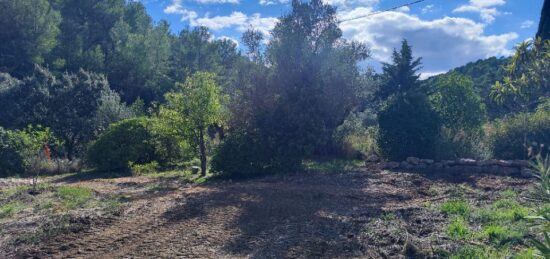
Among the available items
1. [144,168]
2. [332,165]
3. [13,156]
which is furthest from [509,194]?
[13,156]

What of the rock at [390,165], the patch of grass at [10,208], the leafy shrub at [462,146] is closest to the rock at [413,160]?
the rock at [390,165]

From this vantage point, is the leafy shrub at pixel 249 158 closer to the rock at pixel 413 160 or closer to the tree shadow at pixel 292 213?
the tree shadow at pixel 292 213

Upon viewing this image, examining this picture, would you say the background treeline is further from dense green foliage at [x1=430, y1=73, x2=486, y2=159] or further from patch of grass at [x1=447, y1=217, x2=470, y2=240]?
patch of grass at [x1=447, y1=217, x2=470, y2=240]

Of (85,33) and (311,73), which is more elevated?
(85,33)

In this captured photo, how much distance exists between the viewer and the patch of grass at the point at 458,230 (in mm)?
5543

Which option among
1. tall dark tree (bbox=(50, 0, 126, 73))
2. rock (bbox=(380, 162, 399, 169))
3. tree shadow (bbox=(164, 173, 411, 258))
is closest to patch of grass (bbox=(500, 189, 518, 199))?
tree shadow (bbox=(164, 173, 411, 258))

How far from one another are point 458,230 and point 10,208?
752cm

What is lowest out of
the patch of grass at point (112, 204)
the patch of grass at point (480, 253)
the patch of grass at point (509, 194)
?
the patch of grass at point (480, 253)

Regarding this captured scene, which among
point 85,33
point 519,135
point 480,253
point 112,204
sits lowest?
point 480,253

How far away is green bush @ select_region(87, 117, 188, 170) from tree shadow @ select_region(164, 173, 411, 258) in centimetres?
578

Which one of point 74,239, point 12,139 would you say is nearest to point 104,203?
point 74,239

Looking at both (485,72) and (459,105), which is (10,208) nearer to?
(459,105)

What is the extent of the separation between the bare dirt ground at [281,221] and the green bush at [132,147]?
177 inches

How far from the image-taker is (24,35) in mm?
24469
